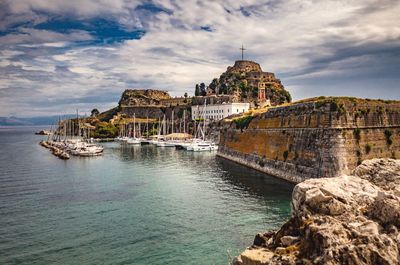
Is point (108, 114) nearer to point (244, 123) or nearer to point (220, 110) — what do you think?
point (220, 110)

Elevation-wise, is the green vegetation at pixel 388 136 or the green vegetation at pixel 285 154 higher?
the green vegetation at pixel 388 136

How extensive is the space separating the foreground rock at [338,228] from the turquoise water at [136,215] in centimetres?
627

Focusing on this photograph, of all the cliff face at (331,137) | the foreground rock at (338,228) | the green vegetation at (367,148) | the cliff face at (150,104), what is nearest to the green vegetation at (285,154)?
the cliff face at (331,137)

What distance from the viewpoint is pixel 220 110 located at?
8462 cm

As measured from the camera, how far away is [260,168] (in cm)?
3588

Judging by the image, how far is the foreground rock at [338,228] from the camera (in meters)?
6.71

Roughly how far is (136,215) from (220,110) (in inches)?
2577

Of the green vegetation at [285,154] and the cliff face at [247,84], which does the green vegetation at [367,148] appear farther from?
the cliff face at [247,84]

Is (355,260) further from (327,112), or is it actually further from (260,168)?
(260,168)

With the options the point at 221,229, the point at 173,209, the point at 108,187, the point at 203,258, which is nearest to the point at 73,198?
the point at 108,187

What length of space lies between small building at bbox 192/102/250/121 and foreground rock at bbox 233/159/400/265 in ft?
241

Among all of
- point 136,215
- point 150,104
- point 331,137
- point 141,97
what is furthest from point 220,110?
point 136,215

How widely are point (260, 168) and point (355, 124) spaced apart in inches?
471

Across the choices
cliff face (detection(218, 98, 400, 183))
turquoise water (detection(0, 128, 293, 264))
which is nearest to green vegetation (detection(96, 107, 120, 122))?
turquoise water (detection(0, 128, 293, 264))
